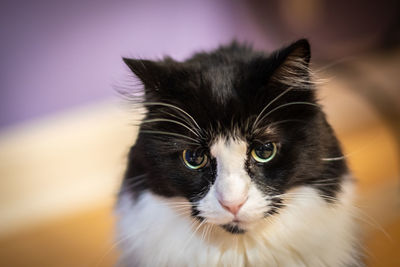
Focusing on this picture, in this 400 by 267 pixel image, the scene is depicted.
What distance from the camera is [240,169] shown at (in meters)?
0.98

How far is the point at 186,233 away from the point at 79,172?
4.24 ft

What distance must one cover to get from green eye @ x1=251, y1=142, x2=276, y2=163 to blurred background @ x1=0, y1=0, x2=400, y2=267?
3.24 ft

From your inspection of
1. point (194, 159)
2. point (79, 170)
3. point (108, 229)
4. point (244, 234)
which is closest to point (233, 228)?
point (244, 234)

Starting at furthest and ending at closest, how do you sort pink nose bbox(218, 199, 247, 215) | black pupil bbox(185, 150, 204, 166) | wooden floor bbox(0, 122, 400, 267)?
1. wooden floor bbox(0, 122, 400, 267)
2. black pupil bbox(185, 150, 204, 166)
3. pink nose bbox(218, 199, 247, 215)

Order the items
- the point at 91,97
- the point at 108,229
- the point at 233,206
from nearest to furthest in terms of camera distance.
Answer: the point at 233,206, the point at 108,229, the point at 91,97

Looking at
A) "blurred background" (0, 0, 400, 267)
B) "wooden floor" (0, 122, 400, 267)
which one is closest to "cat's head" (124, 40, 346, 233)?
"wooden floor" (0, 122, 400, 267)

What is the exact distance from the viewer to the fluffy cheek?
956mm

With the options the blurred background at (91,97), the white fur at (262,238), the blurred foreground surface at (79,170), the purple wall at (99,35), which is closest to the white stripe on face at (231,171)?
the white fur at (262,238)

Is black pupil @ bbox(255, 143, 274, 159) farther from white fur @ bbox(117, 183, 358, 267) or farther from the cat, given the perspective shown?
white fur @ bbox(117, 183, 358, 267)

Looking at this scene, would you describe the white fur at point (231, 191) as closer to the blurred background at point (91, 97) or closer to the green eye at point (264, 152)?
the green eye at point (264, 152)

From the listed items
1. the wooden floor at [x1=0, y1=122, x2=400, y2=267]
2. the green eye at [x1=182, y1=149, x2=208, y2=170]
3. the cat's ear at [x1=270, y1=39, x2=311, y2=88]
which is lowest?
the wooden floor at [x1=0, y1=122, x2=400, y2=267]

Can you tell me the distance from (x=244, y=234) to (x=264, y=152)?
200mm

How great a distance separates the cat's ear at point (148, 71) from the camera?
40.2 inches

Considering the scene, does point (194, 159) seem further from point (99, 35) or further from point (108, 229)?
point (99, 35)
